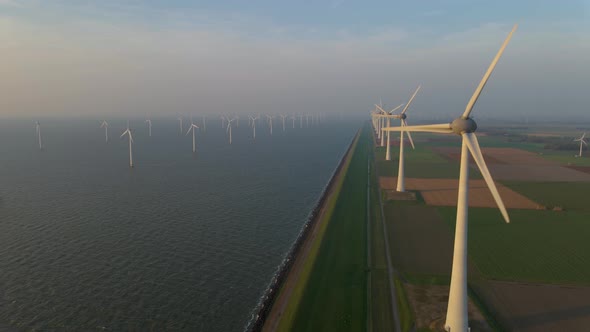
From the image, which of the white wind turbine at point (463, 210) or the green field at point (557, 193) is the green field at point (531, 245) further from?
the white wind turbine at point (463, 210)

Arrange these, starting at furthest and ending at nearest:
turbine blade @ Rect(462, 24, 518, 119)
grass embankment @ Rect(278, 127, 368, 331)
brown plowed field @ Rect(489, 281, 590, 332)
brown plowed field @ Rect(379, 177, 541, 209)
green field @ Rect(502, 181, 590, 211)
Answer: brown plowed field @ Rect(379, 177, 541, 209) → green field @ Rect(502, 181, 590, 211) → grass embankment @ Rect(278, 127, 368, 331) → brown plowed field @ Rect(489, 281, 590, 332) → turbine blade @ Rect(462, 24, 518, 119)

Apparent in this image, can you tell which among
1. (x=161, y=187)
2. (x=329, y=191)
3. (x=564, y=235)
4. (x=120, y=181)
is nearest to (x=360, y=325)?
(x=564, y=235)

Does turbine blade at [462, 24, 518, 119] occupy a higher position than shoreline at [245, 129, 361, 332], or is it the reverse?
turbine blade at [462, 24, 518, 119]

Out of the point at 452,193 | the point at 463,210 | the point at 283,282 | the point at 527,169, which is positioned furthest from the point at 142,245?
the point at 527,169

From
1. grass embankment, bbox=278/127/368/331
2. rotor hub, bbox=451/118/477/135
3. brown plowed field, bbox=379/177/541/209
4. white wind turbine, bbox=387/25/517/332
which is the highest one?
rotor hub, bbox=451/118/477/135

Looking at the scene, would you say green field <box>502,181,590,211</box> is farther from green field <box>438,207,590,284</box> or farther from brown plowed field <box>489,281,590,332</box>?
brown plowed field <box>489,281,590,332</box>

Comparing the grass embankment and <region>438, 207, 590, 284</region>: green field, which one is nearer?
the grass embankment

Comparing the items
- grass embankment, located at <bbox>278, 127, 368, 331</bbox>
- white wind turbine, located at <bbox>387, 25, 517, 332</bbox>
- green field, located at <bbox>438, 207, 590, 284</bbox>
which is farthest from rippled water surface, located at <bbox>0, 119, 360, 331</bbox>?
green field, located at <bbox>438, 207, 590, 284</bbox>
